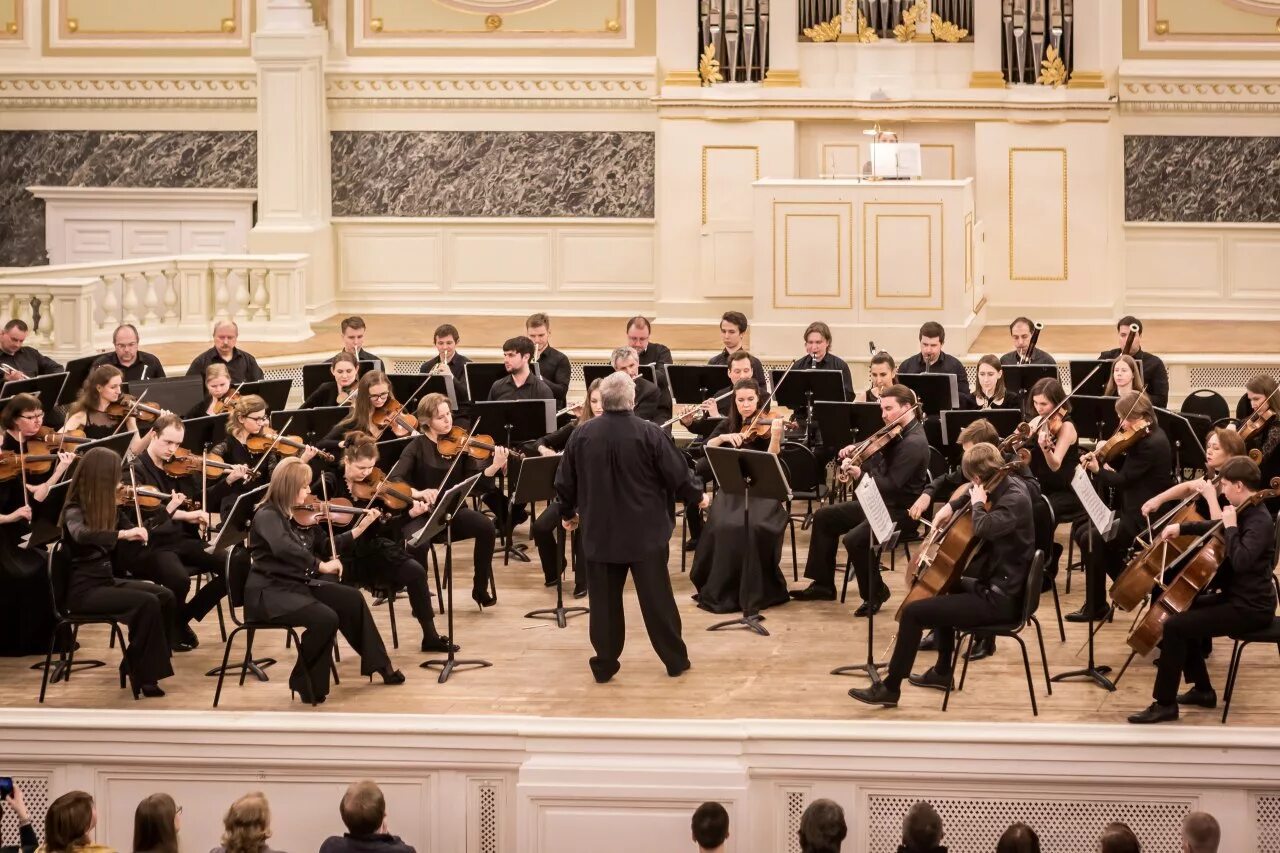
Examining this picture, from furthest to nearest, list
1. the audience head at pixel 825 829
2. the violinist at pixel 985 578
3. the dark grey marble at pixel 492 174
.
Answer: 1. the dark grey marble at pixel 492 174
2. the violinist at pixel 985 578
3. the audience head at pixel 825 829

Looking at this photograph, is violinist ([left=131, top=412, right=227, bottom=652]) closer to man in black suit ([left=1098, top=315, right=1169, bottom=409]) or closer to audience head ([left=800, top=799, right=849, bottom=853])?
audience head ([left=800, top=799, right=849, bottom=853])

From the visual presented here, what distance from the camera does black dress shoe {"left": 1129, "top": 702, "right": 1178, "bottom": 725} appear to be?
692 centimetres

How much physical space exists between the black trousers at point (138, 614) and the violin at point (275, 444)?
1.39 meters

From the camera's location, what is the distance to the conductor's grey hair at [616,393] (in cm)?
762

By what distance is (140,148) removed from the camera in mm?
14359

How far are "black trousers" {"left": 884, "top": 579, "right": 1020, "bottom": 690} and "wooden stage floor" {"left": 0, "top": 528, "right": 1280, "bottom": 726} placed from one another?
0.72ft

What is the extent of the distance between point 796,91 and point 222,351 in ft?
16.7

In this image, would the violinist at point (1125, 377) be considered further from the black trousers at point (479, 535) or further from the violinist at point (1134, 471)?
the black trousers at point (479, 535)

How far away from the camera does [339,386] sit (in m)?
10.2

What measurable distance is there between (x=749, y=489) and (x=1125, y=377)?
6.96 ft

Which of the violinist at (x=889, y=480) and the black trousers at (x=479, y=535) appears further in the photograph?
the black trousers at (x=479, y=535)

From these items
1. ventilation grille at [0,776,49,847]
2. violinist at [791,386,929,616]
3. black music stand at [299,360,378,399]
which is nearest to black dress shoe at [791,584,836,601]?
violinist at [791,386,929,616]

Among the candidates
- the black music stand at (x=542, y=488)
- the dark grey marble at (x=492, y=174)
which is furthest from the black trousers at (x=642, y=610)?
the dark grey marble at (x=492, y=174)

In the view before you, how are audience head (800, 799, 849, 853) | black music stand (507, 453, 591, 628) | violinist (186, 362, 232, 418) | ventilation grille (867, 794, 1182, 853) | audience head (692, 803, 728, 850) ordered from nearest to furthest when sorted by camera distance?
audience head (800, 799, 849, 853), audience head (692, 803, 728, 850), ventilation grille (867, 794, 1182, 853), black music stand (507, 453, 591, 628), violinist (186, 362, 232, 418)
